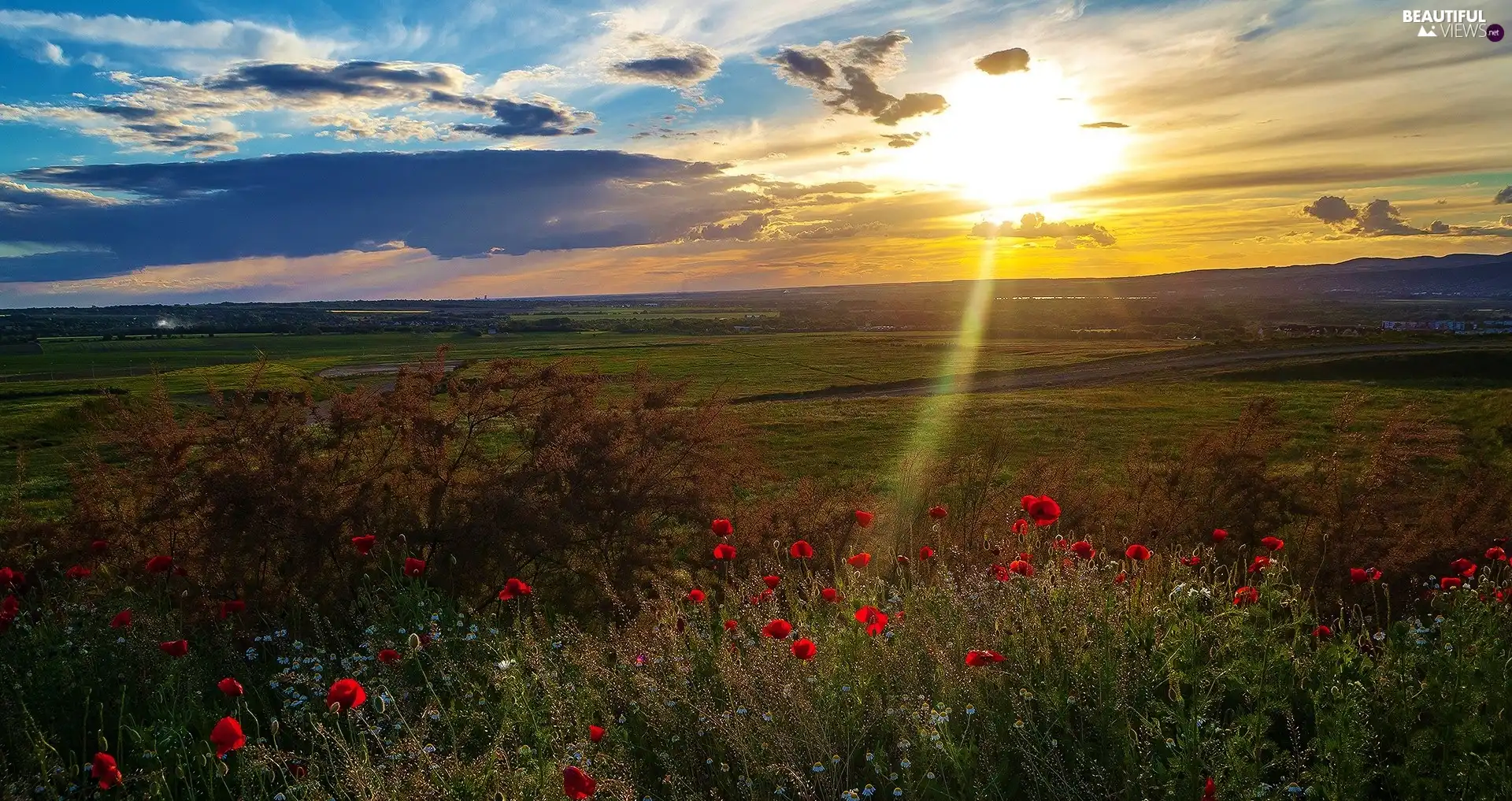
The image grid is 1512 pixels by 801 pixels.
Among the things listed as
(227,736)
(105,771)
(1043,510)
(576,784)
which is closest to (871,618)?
(1043,510)

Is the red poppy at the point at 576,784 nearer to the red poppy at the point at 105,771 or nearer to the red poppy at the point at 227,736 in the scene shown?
the red poppy at the point at 227,736

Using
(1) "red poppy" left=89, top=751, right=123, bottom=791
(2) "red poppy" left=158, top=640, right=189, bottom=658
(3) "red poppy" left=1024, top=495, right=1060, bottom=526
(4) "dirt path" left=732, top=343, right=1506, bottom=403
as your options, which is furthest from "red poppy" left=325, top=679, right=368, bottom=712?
(4) "dirt path" left=732, top=343, right=1506, bottom=403

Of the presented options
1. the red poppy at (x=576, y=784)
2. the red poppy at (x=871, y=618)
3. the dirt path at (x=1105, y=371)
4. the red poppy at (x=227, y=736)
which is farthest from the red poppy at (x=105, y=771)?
the dirt path at (x=1105, y=371)

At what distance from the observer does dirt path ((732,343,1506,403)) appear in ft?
175

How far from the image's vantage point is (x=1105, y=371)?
59.4m

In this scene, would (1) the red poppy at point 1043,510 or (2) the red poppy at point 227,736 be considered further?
(1) the red poppy at point 1043,510

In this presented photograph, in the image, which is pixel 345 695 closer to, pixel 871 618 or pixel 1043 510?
pixel 871 618

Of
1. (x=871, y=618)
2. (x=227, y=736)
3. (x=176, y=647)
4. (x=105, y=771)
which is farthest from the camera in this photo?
(x=176, y=647)

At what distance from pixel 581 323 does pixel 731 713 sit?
177 m

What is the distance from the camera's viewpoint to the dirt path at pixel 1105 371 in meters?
53.3

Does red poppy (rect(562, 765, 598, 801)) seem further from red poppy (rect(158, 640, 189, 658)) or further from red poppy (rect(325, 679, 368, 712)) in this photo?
red poppy (rect(158, 640, 189, 658))

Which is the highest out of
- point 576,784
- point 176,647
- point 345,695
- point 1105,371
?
point 345,695

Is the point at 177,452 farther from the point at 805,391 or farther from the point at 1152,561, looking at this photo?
the point at 805,391

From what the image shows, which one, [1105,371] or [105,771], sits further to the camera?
[1105,371]
